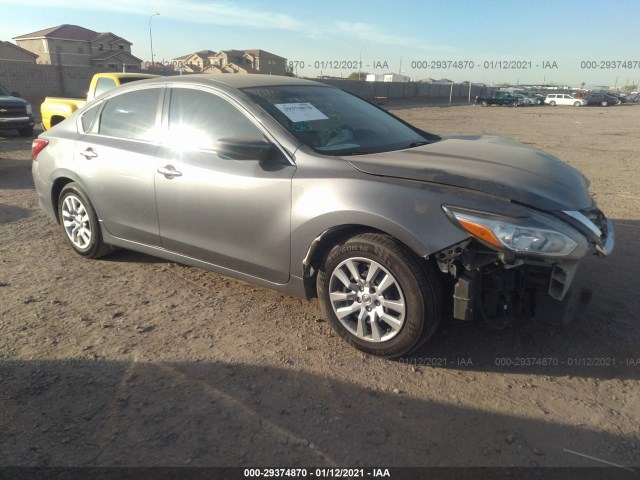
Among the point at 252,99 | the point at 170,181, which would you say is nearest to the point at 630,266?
the point at 252,99

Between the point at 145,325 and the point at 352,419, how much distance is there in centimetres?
176

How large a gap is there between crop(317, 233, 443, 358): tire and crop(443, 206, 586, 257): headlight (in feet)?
1.26

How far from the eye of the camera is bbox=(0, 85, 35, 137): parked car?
1361 cm

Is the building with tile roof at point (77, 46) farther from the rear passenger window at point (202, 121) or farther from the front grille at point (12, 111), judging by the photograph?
the rear passenger window at point (202, 121)

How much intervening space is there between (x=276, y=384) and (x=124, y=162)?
2.38 meters

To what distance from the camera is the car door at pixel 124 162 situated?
13.3 feet

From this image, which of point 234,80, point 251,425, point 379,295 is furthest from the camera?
point 234,80

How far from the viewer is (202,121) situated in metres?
3.80

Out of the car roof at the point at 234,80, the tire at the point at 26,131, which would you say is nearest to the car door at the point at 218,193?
the car roof at the point at 234,80

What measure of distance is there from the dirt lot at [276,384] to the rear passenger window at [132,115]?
1283 mm

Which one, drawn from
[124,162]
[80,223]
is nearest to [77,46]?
[80,223]

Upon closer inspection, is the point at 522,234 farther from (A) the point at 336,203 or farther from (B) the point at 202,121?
(B) the point at 202,121

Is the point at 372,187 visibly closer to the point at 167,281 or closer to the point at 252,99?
the point at 252,99

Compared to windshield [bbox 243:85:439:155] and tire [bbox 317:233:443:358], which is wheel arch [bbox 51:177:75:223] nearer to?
windshield [bbox 243:85:439:155]
